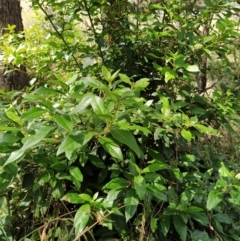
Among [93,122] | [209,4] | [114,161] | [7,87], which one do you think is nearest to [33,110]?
[93,122]

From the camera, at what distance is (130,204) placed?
1.10 metres

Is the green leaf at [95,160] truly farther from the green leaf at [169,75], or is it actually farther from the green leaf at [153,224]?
the green leaf at [169,75]

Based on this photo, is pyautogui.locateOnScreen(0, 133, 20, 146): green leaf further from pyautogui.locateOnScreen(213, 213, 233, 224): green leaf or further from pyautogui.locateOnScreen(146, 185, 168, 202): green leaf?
pyautogui.locateOnScreen(213, 213, 233, 224): green leaf

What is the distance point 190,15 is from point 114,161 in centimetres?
86

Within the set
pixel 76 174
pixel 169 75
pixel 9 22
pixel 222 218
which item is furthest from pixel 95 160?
pixel 9 22

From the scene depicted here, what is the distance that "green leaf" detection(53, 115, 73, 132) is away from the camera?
92 cm

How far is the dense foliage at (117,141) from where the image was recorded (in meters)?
1.02

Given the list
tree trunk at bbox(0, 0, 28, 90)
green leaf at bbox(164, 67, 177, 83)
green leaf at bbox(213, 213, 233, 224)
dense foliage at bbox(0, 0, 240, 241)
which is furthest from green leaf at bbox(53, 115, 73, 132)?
tree trunk at bbox(0, 0, 28, 90)

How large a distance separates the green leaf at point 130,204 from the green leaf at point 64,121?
0.33 meters

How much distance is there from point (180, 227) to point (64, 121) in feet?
1.99

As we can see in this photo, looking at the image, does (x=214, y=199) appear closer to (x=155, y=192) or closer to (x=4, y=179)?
(x=155, y=192)

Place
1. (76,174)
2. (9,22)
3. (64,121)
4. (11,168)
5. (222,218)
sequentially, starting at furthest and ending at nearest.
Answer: (9,22) → (222,218) → (76,174) → (11,168) → (64,121)

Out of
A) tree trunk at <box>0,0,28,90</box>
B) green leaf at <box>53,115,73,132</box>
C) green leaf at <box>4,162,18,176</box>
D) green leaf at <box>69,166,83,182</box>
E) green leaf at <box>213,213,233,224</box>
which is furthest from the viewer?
tree trunk at <box>0,0,28,90</box>

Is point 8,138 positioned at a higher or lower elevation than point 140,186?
higher
